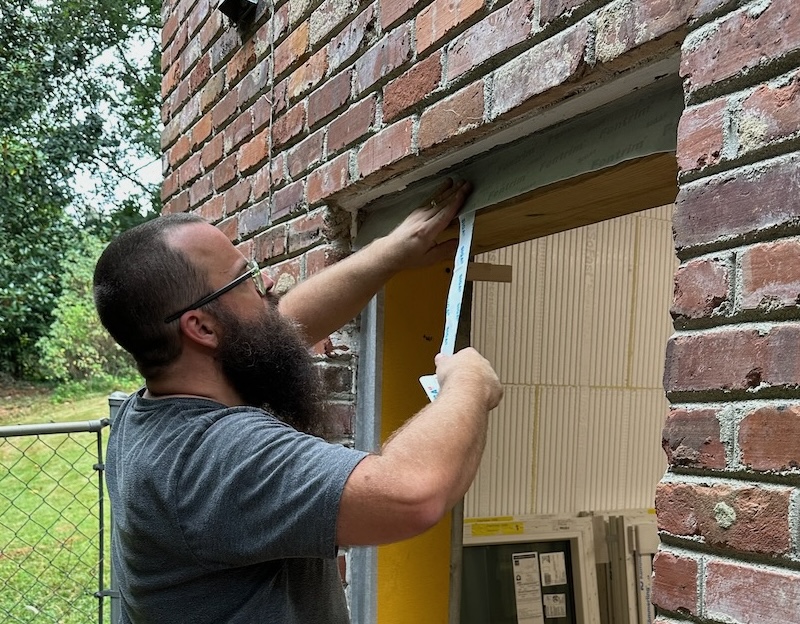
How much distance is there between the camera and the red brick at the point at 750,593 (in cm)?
88

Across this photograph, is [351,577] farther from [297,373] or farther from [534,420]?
[534,420]

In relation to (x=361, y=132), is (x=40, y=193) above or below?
above

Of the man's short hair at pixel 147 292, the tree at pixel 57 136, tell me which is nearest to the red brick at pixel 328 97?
the man's short hair at pixel 147 292

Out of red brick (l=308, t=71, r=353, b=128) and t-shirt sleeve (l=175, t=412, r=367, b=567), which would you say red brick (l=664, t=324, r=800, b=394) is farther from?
red brick (l=308, t=71, r=353, b=128)

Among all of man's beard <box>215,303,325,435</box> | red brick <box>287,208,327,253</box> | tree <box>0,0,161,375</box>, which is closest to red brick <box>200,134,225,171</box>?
red brick <box>287,208,327,253</box>

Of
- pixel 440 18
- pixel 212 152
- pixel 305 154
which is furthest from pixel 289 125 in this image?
pixel 440 18

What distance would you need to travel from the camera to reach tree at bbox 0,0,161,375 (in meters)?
9.60

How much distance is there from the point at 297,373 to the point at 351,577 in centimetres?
67

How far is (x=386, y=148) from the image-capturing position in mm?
1769

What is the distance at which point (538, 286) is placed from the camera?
2922 millimetres

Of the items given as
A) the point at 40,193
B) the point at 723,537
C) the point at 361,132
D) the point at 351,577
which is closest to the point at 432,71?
the point at 361,132

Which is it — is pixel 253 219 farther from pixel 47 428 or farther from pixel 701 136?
pixel 701 136

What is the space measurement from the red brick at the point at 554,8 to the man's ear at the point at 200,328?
84 cm

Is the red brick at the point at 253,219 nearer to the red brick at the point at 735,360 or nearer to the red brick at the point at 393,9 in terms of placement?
the red brick at the point at 393,9
